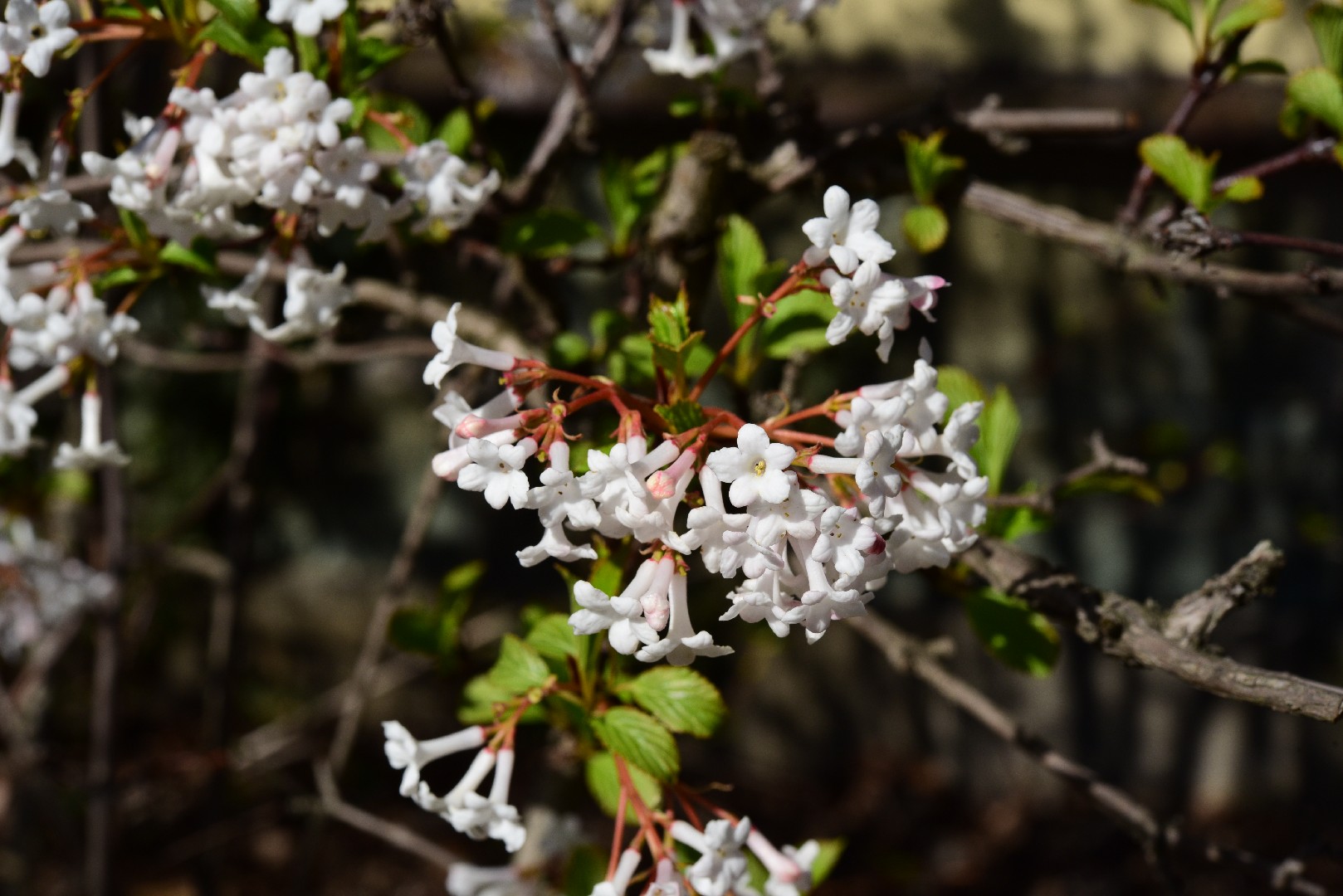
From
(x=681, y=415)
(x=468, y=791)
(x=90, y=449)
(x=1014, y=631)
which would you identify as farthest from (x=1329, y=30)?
(x=90, y=449)

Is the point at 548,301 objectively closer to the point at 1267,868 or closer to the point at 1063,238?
the point at 1063,238

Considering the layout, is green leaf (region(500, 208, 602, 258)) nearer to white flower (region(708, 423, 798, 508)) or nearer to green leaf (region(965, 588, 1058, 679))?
white flower (region(708, 423, 798, 508))

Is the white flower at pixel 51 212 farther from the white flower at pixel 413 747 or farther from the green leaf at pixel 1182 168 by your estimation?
the green leaf at pixel 1182 168

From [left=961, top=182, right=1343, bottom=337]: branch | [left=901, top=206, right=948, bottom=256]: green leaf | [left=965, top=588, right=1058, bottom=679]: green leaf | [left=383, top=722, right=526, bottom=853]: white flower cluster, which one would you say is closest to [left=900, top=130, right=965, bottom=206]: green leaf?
[left=901, top=206, right=948, bottom=256]: green leaf

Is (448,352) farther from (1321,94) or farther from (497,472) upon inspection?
(1321,94)

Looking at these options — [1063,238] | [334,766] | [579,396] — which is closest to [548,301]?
[579,396]

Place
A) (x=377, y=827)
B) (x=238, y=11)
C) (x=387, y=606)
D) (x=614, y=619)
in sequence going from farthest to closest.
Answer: (x=387, y=606), (x=377, y=827), (x=238, y=11), (x=614, y=619)

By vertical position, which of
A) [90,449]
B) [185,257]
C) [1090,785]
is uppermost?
[185,257]

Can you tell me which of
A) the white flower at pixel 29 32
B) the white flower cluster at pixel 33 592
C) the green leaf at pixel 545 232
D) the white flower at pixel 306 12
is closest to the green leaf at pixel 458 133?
the green leaf at pixel 545 232
